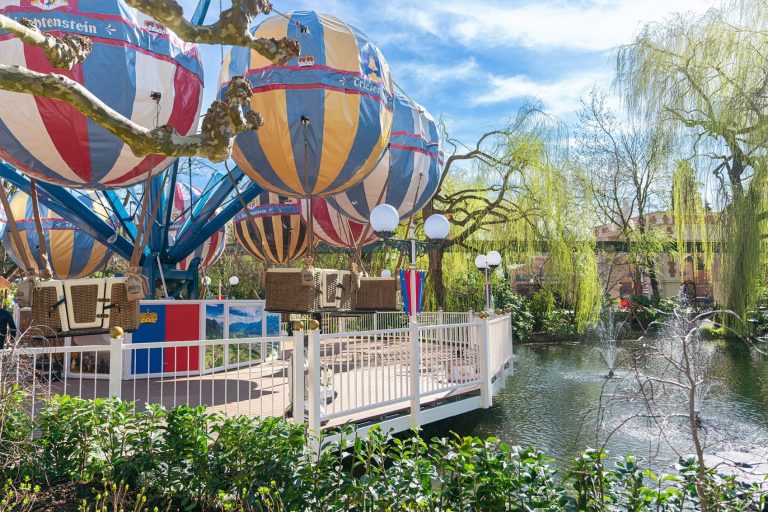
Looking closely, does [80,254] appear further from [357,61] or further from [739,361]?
[739,361]

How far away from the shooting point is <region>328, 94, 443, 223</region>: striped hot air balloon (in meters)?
8.53

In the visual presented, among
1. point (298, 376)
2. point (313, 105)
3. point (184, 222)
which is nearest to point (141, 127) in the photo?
point (298, 376)

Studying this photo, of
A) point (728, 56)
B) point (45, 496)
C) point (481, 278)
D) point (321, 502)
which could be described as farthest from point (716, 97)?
point (45, 496)

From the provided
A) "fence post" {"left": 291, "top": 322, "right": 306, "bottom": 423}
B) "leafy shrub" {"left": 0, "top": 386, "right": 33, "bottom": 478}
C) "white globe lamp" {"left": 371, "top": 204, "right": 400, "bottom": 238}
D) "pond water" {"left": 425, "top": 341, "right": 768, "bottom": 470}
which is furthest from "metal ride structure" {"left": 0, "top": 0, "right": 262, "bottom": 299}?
"pond water" {"left": 425, "top": 341, "right": 768, "bottom": 470}

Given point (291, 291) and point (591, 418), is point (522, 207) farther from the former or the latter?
point (291, 291)

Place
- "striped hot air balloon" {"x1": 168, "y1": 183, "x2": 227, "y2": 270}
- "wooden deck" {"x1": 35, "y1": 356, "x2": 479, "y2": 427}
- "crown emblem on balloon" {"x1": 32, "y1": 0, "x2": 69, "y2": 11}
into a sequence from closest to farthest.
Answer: "crown emblem on balloon" {"x1": 32, "y1": 0, "x2": 69, "y2": 11}
"wooden deck" {"x1": 35, "y1": 356, "x2": 479, "y2": 427}
"striped hot air balloon" {"x1": 168, "y1": 183, "x2": 227, "y2": 270}

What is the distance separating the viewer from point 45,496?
342 cm

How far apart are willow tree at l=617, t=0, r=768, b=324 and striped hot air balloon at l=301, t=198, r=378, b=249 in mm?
7740

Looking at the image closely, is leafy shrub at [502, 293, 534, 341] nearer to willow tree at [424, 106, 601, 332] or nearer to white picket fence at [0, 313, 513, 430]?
willow tree at [424, 106, 601, 332]

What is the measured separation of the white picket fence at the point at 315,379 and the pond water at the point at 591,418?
548 mm

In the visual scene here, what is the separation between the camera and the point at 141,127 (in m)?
2.43

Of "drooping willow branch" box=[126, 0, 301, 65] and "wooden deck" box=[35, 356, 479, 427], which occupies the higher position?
"drooping willow branch" box=[126, 0, 301, 65]

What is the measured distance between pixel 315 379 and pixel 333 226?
20.0 feet

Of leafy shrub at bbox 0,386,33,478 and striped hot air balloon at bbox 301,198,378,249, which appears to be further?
striped hot air balloon at bbox 301,198,378,249
